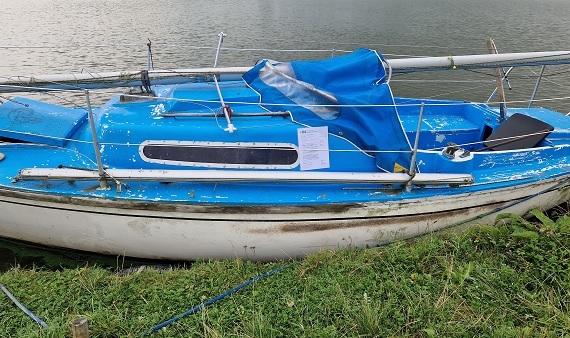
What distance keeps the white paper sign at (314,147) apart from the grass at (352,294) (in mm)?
1110

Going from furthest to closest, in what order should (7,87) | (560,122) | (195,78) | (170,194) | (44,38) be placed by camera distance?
1. (44,38)
2. (560,122)
3. (195,78)
4. (7,87)
5. (170,194)

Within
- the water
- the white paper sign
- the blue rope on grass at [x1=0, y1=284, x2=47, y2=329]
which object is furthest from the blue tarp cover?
the water

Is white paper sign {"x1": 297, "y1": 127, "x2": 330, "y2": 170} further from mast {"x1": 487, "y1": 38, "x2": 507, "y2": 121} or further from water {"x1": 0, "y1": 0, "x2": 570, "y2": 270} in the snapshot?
water {"x1": 0, "y1": 0, "x2": 570, "y2": 270}

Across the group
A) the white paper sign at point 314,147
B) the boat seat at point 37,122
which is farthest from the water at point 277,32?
the white paper sign at point 314,147

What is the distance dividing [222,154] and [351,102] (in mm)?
1729

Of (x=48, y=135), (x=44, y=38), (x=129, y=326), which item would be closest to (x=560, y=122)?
(x=129, y=326)

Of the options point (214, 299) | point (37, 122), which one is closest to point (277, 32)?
point (37, 122)

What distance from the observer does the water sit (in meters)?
14.7

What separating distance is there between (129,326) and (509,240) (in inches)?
155

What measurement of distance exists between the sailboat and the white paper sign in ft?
0.04

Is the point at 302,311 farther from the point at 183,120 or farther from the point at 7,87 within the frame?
the point at 7,87

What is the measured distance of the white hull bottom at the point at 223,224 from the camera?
507 cm

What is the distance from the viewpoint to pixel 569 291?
3803 mm

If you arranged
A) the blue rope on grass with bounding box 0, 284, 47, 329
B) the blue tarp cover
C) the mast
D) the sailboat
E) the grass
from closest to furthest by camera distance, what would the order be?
1. the grass
2. the blue rope on grass with bounding box 0, 284, 47, 329
3. the sailboat
4. the blue tarp cover
5. the mast
